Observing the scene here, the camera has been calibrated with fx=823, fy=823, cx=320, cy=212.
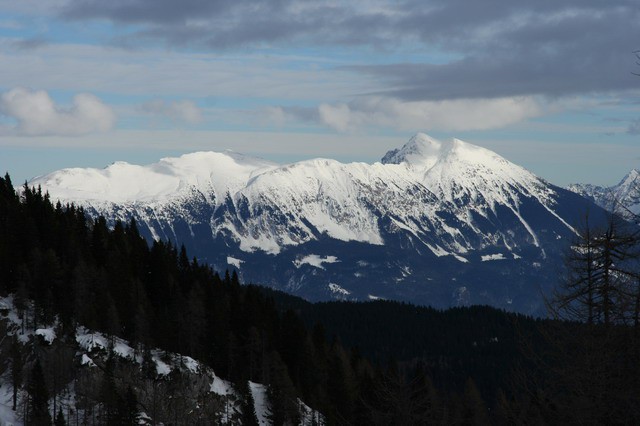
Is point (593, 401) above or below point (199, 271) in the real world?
below

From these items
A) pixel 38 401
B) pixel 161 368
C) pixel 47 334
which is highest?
pixel 47 334

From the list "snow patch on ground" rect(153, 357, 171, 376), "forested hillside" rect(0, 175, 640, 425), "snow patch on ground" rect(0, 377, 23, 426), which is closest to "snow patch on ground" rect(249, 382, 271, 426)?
"forested hillside" rect(0, 175, 640, 425)

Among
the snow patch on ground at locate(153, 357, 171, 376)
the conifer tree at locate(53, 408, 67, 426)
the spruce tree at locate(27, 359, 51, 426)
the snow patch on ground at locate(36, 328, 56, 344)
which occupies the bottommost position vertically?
the conifer tree at locate(53, 408, 67, 426)

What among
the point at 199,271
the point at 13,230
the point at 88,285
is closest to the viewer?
the point at 88,285

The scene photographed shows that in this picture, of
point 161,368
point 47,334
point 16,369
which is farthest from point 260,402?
point 16,369

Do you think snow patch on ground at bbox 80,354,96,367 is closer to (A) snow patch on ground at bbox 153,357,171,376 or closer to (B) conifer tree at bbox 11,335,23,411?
(B) conifer tree at bbox 11,335,23,411

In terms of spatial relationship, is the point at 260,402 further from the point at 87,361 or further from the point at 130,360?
the point at 87,361

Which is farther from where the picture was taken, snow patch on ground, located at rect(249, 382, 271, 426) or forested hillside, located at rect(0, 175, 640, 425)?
snow patch on ground, located at rect(249, 382, 271, 426)

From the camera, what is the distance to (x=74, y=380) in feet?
374

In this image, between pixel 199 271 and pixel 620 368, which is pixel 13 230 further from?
pixel 620 368

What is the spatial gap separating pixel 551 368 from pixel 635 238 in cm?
488

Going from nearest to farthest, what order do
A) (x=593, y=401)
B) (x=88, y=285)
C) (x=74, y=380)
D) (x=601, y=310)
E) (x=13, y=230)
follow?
1. (x=593, y=401)
2. (x=601, y=310)
3. (x=74, y=380)
4. (x=88, y=285)
5. (x=13, y=230)

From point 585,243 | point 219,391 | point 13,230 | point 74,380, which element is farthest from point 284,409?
point 585,243

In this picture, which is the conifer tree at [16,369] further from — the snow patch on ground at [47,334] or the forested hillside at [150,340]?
the snow patch on ground at [47,334]
